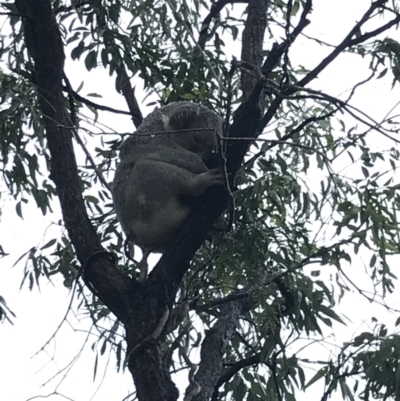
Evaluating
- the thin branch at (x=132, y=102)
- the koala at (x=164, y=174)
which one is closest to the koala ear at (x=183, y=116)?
the koala at (x=164, y=174)

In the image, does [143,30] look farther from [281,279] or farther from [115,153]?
[281,279]

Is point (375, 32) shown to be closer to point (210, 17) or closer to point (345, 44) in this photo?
point (345, 44)

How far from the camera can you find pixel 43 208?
3992mm

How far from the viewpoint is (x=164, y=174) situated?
3438 millimetres

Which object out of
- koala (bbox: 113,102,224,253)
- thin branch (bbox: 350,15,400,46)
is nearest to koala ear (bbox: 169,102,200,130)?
koala (bbox: 113,102,224,253)

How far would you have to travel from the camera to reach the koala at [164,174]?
340cm

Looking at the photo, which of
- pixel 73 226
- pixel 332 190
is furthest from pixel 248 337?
pixel 73 226

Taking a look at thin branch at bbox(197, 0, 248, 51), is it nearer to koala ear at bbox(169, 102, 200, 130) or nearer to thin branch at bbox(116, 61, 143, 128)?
thin branch at bbox(116, 61, 143, 128)

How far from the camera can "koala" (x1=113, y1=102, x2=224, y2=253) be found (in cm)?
340

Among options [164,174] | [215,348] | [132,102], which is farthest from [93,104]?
[215,348]

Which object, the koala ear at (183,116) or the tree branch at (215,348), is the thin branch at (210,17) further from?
the tree branch at (215,348)

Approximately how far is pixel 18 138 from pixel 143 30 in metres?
0.98

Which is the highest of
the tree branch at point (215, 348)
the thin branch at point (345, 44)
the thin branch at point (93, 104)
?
the thin branch at point (93, 104)

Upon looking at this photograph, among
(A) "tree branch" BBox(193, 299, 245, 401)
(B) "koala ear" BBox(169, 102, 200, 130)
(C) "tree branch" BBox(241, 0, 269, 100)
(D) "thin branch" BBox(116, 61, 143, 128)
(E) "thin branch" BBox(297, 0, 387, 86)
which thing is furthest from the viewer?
(D) "thin branch" BBox(116, 61, 143, 128)
